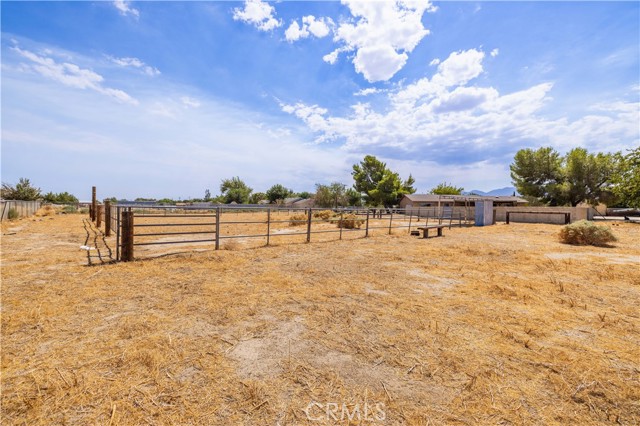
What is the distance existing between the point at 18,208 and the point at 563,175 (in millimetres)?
60837

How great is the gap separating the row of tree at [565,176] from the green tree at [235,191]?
5967cm

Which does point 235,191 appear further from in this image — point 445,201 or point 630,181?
point 630,181

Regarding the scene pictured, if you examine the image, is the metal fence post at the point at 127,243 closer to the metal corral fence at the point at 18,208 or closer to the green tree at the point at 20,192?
the metal corral fence at the point at 18,208

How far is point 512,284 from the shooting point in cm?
533

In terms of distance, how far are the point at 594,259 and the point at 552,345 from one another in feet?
24.8

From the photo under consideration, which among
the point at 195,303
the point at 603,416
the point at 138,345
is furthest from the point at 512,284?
the point at 138,345

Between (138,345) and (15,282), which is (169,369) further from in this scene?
(15,282)

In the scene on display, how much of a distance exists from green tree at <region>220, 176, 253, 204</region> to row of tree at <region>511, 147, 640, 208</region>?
196 feet

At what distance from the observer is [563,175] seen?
3647 cm

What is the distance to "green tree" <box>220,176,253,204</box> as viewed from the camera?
232 feet

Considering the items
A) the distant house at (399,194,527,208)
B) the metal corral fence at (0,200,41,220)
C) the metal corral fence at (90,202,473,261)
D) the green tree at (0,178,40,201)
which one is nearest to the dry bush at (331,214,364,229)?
the metal corral fence at (90,202,473,261)

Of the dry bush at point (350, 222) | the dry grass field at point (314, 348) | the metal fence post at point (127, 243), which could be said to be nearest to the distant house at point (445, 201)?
the dry bush at point (350, 222)

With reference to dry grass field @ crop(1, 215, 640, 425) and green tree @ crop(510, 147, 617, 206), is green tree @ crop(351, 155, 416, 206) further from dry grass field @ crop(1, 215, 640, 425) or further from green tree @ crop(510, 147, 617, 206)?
dry grass field @ crop(1, 215, 640, 425)

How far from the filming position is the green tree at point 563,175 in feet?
112
